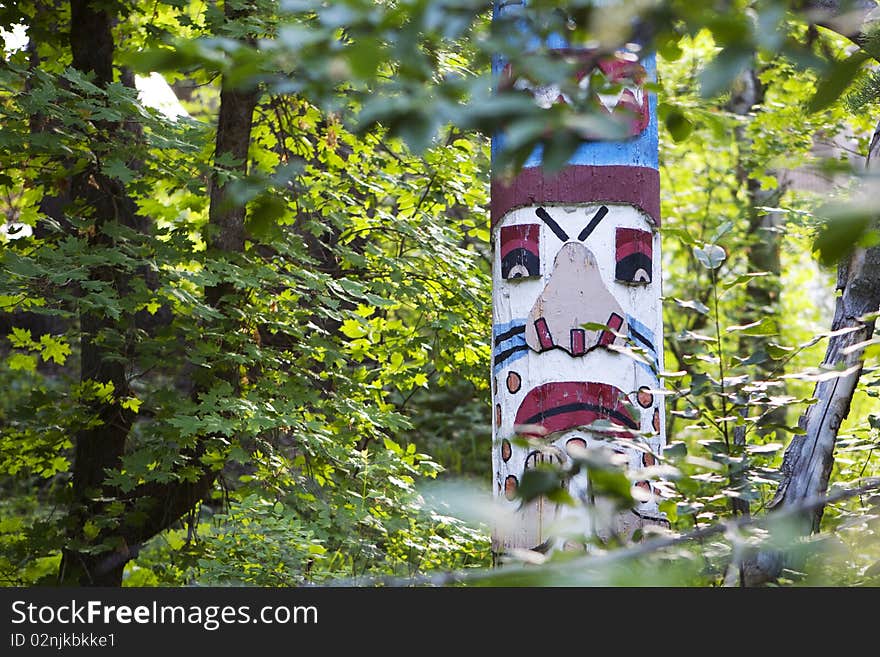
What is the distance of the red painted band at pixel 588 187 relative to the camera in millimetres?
3172

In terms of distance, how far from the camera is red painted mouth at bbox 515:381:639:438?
3.02 m

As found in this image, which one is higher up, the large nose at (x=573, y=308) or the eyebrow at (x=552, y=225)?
the eyebrow at (x=552, y=225)

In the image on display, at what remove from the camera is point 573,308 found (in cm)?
311

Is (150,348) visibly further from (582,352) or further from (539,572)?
(539,572)

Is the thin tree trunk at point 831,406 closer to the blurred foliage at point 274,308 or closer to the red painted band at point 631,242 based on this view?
the blurred foliage at point 274,308

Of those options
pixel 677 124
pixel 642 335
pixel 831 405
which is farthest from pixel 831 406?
pixel 677 124

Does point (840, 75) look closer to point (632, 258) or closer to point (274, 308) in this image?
point (632, 258)

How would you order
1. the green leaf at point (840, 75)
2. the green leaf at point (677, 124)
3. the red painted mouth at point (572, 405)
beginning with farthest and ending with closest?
the red painted mouth at point (572, 405) < the green leaf at point (677, 124) < the green leaf at point (840, 75)

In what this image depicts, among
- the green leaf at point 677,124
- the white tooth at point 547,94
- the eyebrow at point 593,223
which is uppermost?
the white tooth at point 547,94

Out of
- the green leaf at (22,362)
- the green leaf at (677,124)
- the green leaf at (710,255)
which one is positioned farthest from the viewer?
the green leaf at (22,362)

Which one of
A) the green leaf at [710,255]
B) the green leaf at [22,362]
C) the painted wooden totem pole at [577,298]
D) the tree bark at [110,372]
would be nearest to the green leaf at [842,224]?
the green leaf at [710,255]

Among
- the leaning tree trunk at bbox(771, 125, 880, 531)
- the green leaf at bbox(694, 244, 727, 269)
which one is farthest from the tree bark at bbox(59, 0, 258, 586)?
the green leaf at bbox(694, 244, 727, 269)

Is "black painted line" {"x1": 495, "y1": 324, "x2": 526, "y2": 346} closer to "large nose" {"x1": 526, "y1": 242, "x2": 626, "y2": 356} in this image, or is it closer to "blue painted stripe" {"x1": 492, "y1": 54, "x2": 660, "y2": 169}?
"large nose" {"x1": 526, "y1": 242, "x2": 626, "y2": 356}
